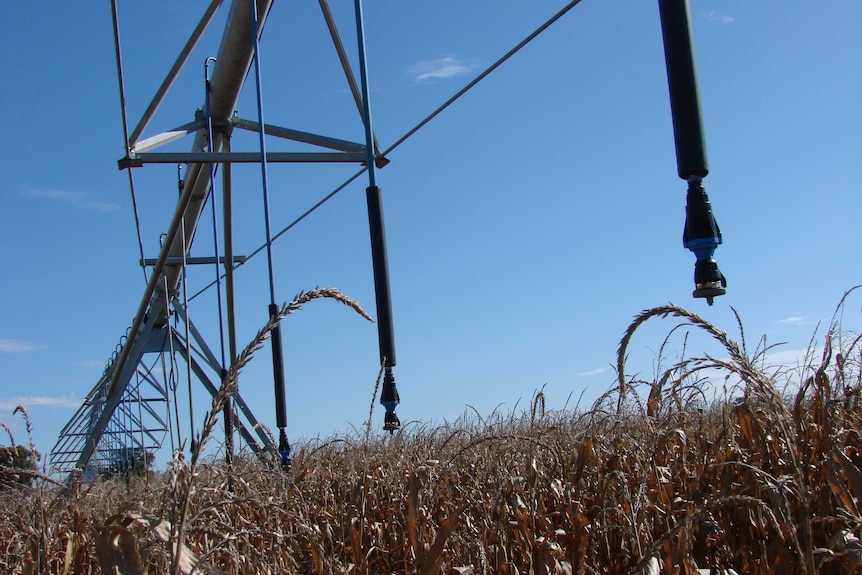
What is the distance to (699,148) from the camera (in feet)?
6.60

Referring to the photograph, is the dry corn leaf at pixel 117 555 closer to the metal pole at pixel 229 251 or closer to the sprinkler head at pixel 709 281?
the sprinkler head at pixel 709 281

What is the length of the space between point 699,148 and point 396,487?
2.18 meters

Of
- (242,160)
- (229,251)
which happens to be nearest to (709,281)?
(242,160)

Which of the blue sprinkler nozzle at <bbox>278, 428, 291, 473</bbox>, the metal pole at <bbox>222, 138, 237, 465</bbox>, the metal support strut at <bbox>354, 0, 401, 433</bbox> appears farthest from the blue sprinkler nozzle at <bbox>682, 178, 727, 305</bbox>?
the metal pole at <bbox>222, 138, 237, 465</bbox>

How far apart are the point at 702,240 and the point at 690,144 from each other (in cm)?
25

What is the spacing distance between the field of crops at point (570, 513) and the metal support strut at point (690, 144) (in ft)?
0.78

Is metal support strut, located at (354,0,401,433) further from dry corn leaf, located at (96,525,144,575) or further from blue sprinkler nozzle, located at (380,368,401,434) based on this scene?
dry corn leaf, located at (96,525,144,575)

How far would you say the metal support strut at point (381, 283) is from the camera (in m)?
3.80

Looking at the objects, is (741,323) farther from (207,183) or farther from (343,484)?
(207,183)

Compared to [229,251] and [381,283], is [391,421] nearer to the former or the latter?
[381,283]

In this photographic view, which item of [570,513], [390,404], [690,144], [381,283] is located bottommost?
[570,513]

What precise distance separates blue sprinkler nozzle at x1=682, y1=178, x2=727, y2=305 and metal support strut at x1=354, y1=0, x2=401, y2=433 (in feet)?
6.13

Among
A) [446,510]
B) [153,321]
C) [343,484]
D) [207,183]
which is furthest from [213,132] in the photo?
[446,510]

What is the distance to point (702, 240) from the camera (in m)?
1.95
